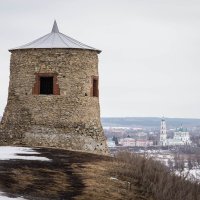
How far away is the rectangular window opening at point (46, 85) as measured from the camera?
862 inches

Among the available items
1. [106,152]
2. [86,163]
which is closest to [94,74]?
[106,152]

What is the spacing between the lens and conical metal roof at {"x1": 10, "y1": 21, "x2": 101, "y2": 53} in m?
21.7

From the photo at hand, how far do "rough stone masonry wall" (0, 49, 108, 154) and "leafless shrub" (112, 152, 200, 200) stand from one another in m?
2.77

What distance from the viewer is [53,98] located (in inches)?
850

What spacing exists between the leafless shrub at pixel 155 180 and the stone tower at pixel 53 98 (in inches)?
111

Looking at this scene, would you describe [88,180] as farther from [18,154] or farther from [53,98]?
[53,98]

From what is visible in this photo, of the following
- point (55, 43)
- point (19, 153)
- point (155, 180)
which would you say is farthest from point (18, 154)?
point (55, 43)

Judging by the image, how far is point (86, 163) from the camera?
1748cm

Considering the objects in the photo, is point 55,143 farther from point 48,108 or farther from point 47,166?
point 47,166

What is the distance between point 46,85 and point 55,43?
1473 mm

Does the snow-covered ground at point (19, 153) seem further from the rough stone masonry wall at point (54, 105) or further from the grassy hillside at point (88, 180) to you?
the rough stone masonry wall at point (54, 105)

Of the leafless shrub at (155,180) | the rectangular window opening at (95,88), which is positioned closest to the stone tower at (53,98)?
the rectangular window opening at (95,88)

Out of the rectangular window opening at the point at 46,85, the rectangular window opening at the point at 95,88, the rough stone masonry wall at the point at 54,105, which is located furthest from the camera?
the rectangular window opening at the point at 95,88

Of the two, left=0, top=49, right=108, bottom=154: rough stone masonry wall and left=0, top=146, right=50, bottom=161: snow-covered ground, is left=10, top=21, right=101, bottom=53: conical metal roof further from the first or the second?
left=0, top=146, right=50, bottom=161: snow-covered ground
